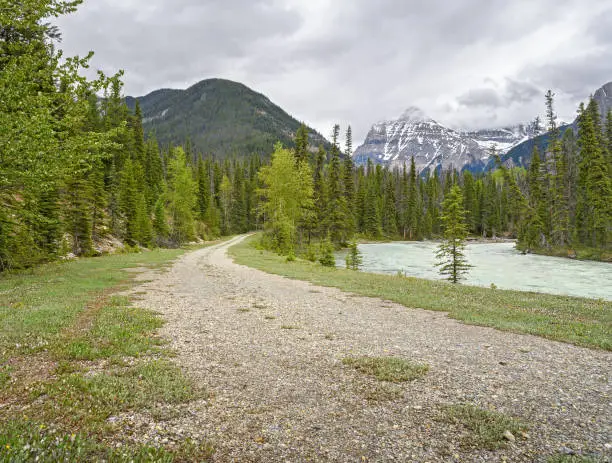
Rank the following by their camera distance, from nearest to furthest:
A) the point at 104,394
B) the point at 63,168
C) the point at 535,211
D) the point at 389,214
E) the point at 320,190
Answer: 1. the point at 104,394
2. the point at 63,168
3. the point at 320,190
4. the point at 535,211
5. the point at 389,214

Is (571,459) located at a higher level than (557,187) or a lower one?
lower

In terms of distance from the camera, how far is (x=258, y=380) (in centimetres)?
648

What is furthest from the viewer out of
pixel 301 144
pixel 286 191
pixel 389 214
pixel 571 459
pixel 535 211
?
pixel 389 214

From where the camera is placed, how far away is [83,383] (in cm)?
568

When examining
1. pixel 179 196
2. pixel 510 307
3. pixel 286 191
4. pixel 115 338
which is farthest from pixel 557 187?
pixel 115 338

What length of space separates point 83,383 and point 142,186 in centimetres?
5767

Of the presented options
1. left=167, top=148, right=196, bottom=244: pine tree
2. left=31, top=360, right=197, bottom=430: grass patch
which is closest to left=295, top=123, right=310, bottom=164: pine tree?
left=167, top=148, right=196, bottom=244: pine tree

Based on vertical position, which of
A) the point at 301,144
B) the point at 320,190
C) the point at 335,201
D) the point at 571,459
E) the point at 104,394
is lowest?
the point at 571,459

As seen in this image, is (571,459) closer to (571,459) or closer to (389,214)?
(571,459)

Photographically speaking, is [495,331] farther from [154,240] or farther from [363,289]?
[154,240]

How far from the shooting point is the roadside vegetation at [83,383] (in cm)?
403

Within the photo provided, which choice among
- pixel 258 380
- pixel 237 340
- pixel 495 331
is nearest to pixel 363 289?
pixel 495 331

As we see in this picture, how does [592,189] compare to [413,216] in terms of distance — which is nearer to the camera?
[592,189]

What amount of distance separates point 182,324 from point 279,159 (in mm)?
33437
